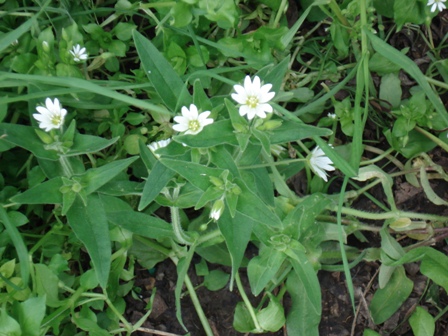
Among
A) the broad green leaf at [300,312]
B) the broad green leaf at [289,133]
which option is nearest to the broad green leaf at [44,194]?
the broad green leaf at [289,133]

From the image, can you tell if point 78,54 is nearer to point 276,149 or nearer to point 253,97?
point 253,97

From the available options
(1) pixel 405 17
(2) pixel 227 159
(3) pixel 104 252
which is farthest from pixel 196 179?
(1) pixel 405 17

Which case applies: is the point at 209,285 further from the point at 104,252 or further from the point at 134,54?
the point at 134,54

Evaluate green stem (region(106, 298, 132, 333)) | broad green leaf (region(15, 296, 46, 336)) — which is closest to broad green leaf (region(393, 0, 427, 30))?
green stem (region(106, 298, 132, 333))

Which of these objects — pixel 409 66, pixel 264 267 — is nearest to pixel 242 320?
pixel 264 267

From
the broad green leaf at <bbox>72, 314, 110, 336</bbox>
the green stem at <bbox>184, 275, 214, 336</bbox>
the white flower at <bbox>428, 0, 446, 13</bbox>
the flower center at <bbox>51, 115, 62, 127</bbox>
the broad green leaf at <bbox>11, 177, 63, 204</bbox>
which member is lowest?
the green stem at <bbox>184, 275, 214, 336</bbox>

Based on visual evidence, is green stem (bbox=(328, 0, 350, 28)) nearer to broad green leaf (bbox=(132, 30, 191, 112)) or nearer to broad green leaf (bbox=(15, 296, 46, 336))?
broad green leaf (bbox=(132, 30, 191, 112))
